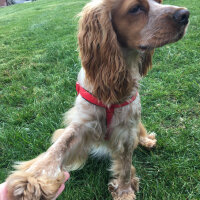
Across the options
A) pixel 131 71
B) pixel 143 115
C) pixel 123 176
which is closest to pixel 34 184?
pixel 123 176

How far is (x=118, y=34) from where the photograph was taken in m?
1.98

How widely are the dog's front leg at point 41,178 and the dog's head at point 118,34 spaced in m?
0.63

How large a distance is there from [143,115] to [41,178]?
2085mm

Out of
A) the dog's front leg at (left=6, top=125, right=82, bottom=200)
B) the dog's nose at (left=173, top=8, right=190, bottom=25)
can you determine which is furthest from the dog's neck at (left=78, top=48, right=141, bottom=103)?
the dog's front leg at (left=6, top=125, right=82, bottom=200)

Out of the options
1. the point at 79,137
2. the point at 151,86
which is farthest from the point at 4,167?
the point at 151,86

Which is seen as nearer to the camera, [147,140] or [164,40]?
[164,40]

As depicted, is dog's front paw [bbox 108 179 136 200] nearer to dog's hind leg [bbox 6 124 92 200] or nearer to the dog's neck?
dog's hind leg [bbox 6 124 92 200]

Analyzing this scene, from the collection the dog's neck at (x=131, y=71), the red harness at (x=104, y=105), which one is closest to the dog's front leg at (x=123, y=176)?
the red harness at (x=104, y=105)

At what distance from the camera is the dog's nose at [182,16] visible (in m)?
1.74

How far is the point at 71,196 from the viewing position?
215cm

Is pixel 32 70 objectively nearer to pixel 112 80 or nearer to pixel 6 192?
pixel 112 80

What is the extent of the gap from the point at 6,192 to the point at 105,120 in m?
1.02

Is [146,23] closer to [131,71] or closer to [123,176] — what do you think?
[131,71]

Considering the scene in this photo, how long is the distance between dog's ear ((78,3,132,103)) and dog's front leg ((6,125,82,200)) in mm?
607
